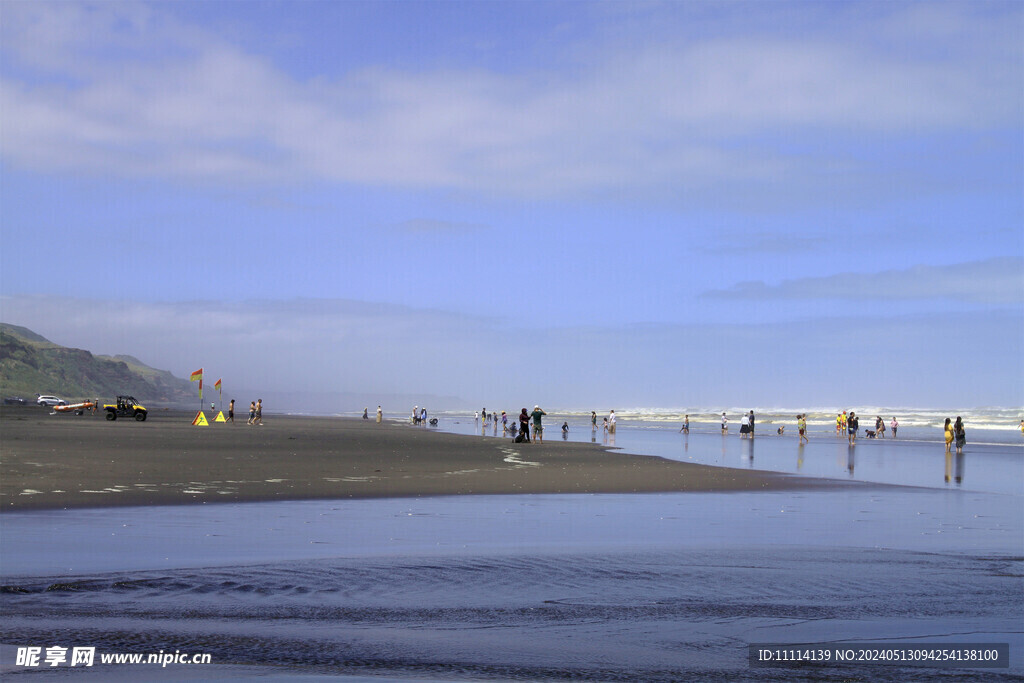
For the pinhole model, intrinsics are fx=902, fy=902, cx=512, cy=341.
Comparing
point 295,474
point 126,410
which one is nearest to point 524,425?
point 295,474

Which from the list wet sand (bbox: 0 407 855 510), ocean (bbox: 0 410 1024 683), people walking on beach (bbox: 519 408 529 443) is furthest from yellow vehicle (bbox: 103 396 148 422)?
ocean (bbox: 0 410 1024 683)

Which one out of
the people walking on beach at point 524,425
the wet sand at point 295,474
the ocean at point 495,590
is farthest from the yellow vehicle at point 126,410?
the ocean at point 495,590

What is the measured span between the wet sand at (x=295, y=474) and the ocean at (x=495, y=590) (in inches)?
102

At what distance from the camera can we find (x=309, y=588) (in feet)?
30.2

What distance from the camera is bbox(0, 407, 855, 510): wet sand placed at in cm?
1817

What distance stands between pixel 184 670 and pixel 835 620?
563cm

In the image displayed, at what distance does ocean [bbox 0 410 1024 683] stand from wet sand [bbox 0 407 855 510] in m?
Answer: 2.59

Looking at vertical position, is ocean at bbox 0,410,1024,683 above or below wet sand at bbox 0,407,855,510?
above

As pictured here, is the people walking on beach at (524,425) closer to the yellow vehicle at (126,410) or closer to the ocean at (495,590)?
the ocean at (495,590)

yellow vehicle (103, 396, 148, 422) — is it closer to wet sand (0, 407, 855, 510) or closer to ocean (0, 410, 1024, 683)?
wet sand (0, 407, 855, 510)

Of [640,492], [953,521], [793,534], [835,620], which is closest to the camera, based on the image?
[835,620]

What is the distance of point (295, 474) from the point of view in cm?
2341

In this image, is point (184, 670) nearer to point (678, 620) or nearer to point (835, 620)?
point (678, 620)

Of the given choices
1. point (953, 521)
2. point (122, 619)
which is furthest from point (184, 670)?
point (953, 521)
